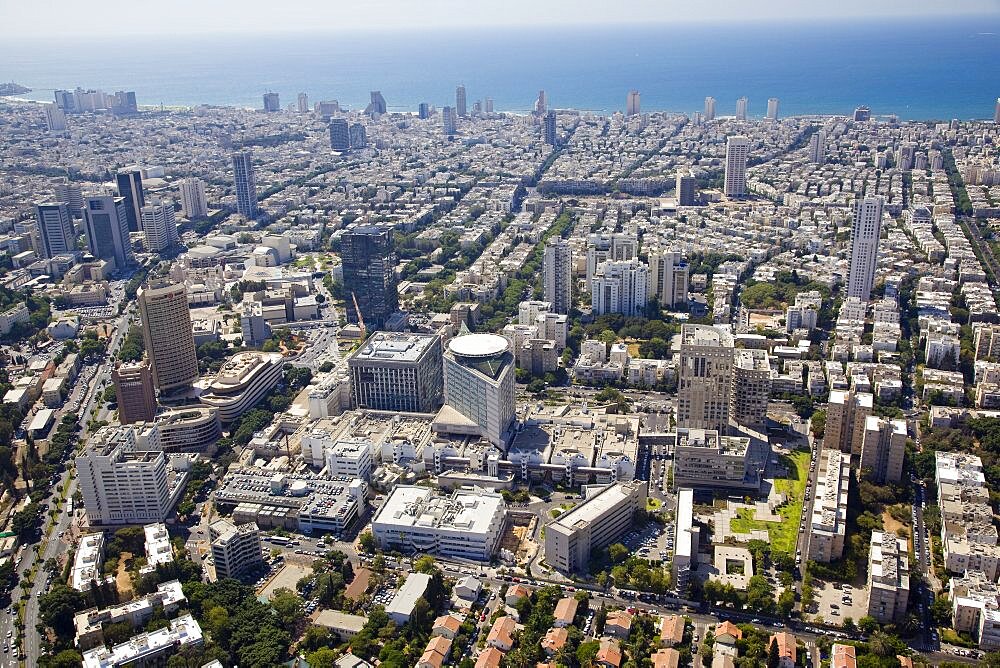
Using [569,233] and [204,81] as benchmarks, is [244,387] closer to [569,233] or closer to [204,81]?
[569,233]

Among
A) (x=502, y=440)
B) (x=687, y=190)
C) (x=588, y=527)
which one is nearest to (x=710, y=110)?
(x=687, y=190)

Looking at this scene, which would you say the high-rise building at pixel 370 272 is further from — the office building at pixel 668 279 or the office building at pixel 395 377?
the office building at pixel 668 279

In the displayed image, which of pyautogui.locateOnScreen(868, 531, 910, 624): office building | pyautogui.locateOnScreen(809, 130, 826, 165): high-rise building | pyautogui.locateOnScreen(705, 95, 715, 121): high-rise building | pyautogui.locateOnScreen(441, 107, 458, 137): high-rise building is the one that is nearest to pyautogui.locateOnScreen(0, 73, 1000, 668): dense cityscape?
pyautogui.locateOnScreen(868, 531, 910, 624): office building

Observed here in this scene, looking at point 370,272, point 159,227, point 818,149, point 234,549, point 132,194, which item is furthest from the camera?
point 818,149

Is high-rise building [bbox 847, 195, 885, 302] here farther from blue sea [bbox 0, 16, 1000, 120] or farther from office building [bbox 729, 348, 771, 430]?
blue sea [bbox 0, 16, 1000, 120]

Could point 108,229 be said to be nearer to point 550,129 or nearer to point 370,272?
point 370,272

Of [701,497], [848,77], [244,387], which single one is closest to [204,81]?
[848,77]
